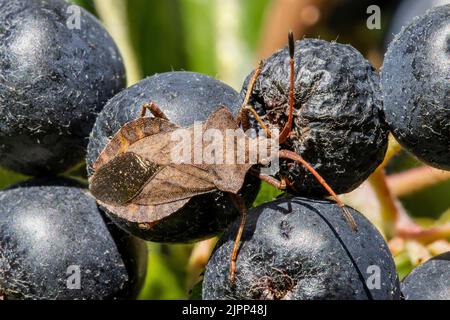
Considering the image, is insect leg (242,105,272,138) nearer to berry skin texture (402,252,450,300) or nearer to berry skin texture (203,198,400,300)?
berry skin texture (203,198,400,300)

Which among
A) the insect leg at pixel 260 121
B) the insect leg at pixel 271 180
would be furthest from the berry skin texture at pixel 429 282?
the insect leg at pixel 260 121

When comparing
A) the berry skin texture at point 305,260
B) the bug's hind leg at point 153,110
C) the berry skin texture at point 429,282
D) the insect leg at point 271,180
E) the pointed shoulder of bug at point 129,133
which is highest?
the bug's hind leg at point 153,110

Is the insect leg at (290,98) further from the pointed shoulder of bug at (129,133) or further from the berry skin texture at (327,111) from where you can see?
the pointed shoulder of bug at (129,133)

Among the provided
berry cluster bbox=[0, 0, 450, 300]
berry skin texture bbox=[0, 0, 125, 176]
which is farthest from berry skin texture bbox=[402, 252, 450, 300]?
berry skin texture bbox=[0, 0, 125, 176]

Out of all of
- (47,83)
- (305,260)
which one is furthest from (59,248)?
(305,260)
